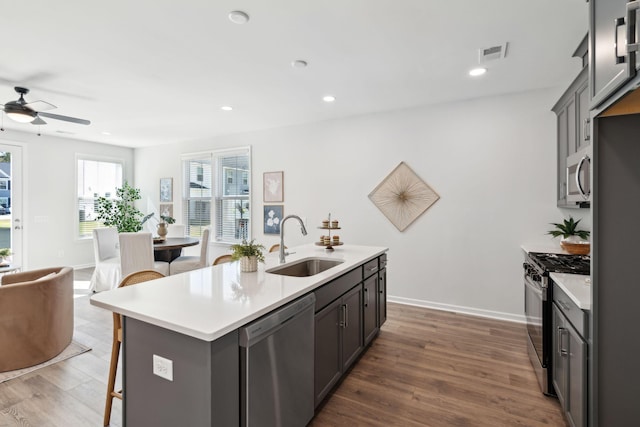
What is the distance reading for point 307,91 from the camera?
372cm

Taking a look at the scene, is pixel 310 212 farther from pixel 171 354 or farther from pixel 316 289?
pixel 171 354

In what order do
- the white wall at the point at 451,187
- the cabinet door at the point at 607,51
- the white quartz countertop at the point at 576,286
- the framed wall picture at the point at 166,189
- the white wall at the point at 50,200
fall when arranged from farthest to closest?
the framed wall picture at the point at 166,189, the white wall at the point at 50,200, the white wall at the point at 451,187, the white quartz countertop at the point at 576,286, the cabinet door at the point at 607,51

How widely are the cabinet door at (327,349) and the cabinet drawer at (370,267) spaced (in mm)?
599

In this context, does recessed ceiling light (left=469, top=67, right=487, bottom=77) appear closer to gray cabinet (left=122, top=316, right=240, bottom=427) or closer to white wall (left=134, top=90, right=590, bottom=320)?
white wall (left=134, top=90, right=590, bottom=320)

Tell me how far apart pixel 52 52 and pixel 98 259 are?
3125mm

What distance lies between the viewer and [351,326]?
2.51 m

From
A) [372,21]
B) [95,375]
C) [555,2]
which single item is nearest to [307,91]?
[372,21]

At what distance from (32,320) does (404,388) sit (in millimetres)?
3093

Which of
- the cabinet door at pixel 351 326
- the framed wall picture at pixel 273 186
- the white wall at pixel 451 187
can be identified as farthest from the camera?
the framed wall picture at pixel 273 186

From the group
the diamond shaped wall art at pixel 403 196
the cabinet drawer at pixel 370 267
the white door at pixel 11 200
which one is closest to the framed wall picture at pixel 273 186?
the diamond shaped wall art at pixel 403 196

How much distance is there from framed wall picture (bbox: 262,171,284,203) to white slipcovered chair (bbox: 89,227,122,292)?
8.21 ft

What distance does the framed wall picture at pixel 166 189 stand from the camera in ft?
22.4

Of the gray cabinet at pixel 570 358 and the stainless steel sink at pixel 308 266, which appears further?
the stainless steel sink at pixel 308 266

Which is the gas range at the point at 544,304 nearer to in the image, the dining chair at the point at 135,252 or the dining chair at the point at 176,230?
the dining chair at the point at 135,252
